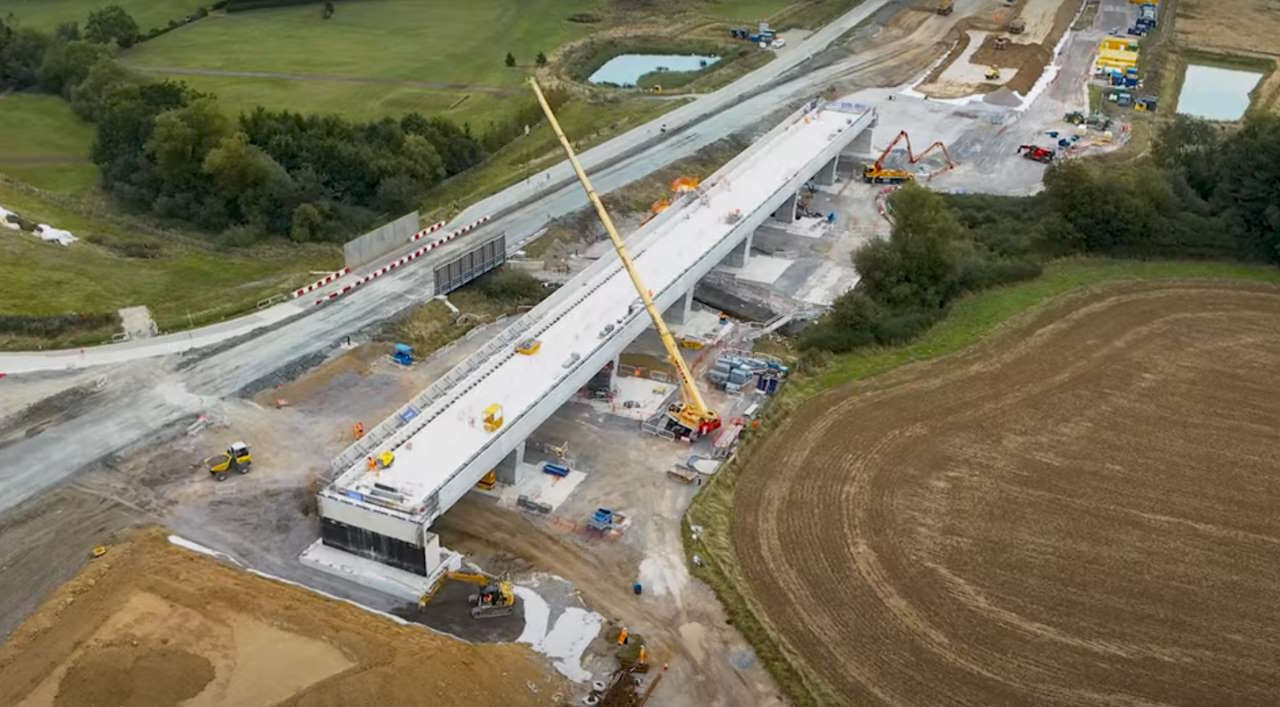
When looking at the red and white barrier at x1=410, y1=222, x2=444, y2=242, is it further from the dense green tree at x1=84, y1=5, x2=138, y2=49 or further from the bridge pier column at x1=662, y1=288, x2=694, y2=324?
the dense green tree at x1=84, y1=5, x2=138, y2=49

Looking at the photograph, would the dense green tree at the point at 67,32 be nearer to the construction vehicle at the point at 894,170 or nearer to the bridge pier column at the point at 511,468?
the construction vehicle at the point at 894,170

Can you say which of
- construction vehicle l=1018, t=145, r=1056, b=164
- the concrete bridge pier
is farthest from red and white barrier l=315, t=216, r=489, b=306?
construction vehicle l=1018, t=145, r=1056, b=164

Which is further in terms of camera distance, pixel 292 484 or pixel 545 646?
pixel 292 484

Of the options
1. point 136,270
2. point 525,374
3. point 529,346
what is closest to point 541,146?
point 136,270

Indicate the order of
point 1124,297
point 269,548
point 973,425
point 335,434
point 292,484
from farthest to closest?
point 1124,297 → point 973,425 → point 335,434 → point 292,484 → point 269,548

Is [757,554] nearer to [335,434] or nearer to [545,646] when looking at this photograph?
[545,646]

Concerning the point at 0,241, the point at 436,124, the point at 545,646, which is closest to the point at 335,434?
the point at 545,646
